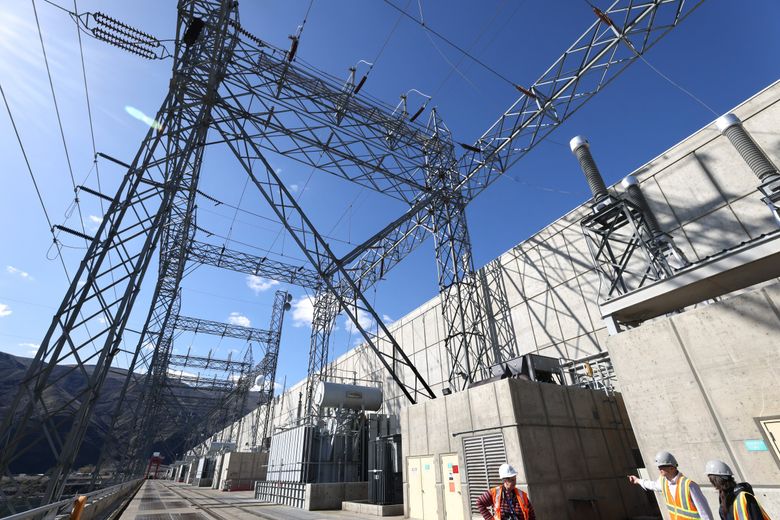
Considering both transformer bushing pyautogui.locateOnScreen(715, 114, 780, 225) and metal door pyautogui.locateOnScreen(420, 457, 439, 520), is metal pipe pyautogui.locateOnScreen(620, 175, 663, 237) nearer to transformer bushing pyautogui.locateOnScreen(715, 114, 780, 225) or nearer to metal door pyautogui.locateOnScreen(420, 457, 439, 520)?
transformer bushing pyautogui.locateOnScreen(715, 114, 780, 225)

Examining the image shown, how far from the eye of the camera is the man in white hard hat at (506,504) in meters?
4.42

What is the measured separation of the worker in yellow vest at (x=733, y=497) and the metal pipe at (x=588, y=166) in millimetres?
8331

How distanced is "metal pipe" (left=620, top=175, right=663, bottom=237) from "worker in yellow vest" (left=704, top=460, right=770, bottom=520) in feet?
28.6

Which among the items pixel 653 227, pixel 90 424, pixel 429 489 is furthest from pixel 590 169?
pixel 90 424

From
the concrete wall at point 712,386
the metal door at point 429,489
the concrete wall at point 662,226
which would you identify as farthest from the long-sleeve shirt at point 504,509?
the concrete wall at point 662,226

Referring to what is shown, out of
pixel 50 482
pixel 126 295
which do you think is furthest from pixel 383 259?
pixel 50 482

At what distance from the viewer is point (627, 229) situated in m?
12.0

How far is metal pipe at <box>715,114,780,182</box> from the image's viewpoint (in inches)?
310

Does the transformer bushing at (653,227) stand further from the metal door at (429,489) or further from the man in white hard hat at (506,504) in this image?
the metal door at (429,489)

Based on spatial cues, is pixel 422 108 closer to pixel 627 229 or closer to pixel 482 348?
pixel 627 229

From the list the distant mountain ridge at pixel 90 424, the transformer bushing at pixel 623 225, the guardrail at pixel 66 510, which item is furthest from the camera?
the distant mountain ridge at pixel 90 424

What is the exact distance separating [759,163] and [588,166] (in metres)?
3.74

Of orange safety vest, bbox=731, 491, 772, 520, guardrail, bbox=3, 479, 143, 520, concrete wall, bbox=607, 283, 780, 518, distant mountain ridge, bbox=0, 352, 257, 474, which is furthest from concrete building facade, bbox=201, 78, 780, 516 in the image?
distant mountain ridge, bbox=0, 352, 257, 474

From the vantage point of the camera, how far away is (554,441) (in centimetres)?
870
